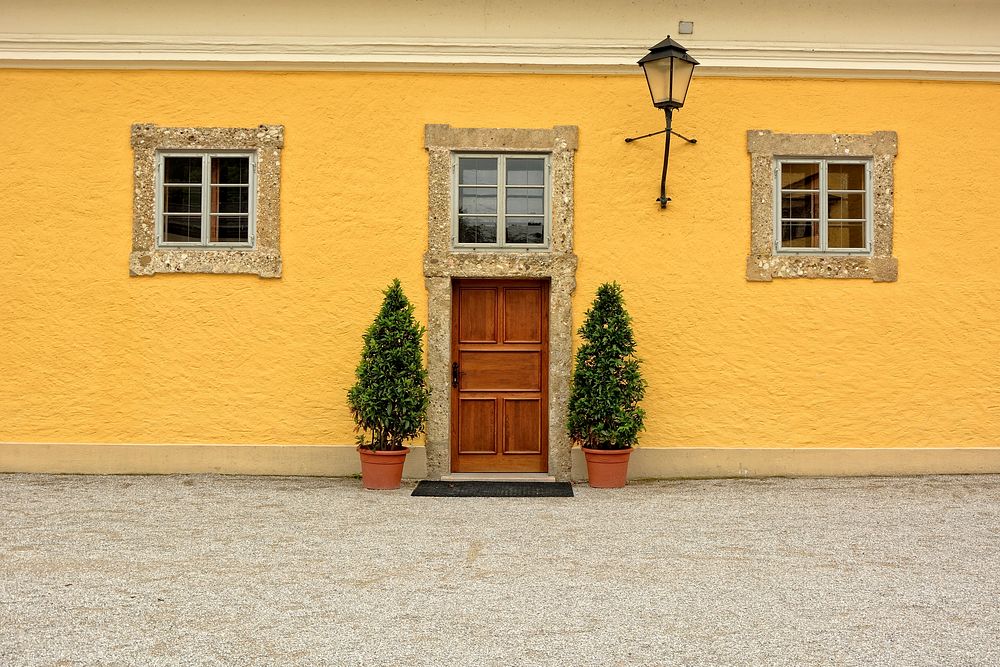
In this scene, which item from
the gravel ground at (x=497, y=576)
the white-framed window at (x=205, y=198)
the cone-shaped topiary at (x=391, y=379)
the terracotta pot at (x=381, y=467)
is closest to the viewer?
the gravel ground at (x=497, y=576)

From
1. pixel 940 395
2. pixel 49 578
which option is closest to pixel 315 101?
pixel 49 578

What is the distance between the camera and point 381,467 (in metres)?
7.19

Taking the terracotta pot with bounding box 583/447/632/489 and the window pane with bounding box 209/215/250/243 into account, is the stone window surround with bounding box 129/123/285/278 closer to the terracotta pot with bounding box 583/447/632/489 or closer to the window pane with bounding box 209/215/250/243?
the window pane with bounding box 209/215/250/243

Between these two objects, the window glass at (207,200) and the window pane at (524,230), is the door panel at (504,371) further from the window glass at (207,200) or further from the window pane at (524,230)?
the window glass at (207,200)

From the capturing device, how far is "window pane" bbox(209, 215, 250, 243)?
7.84 m

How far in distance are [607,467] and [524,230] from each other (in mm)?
2327

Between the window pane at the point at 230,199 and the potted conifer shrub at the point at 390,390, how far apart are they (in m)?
1.74

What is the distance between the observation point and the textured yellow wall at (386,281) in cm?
774

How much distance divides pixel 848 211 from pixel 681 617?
17.2 feet

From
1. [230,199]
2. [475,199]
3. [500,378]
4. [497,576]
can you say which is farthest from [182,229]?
[497,576]

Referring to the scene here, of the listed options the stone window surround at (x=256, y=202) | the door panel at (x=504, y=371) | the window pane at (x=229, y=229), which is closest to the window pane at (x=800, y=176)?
the door panel at (x=504, y=371)

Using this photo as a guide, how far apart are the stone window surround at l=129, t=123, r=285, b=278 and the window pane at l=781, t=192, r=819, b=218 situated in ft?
15.6

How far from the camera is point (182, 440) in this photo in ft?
25.3

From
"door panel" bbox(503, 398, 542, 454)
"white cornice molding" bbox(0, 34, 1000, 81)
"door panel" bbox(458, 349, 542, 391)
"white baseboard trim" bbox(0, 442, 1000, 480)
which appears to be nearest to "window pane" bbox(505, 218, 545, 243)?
"door panel" bbox(458, 349, 542, 391)
